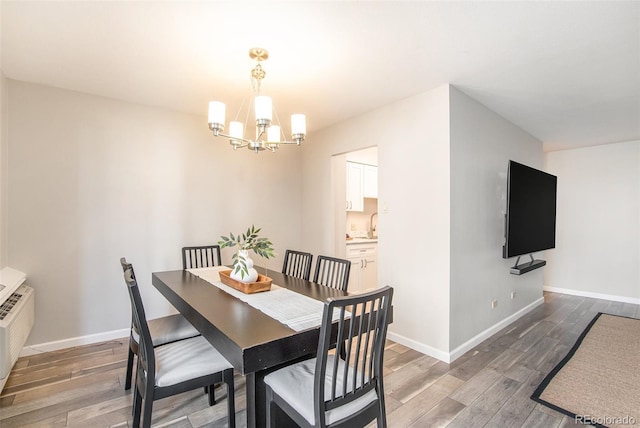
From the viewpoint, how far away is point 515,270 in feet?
10.9

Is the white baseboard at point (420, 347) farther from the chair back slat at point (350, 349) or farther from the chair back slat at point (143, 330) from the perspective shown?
the chair back slat at point (143, 330)

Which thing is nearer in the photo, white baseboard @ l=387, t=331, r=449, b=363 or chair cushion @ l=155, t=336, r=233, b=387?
chair cushion @ l=155, t=336, r=233, b=387

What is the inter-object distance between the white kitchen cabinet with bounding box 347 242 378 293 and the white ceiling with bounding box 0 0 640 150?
2.04 meters

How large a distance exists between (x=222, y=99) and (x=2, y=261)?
236 cm

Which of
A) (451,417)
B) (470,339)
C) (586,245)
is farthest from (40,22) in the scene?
(586,245)

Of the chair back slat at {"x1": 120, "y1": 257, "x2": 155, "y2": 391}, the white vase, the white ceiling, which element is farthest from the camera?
the white vase

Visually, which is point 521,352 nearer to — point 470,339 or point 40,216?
point 470,339

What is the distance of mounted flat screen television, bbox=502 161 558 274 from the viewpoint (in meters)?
3.17

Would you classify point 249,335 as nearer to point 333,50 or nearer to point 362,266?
point 333,50

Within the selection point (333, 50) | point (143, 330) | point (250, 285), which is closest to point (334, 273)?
point (250, 285)

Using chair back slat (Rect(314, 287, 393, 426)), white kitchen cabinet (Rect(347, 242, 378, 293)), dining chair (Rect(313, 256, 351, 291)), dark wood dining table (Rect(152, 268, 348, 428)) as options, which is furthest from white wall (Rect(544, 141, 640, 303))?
chair back slat (Rect(314, 287, 393, 426))

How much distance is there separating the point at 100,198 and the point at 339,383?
296 centimetres

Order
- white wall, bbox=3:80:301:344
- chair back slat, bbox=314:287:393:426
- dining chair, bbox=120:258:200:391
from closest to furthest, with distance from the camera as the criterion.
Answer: chair back slat, bbox=314:287:393:426, dining chair, bbox=120:258:200:391, white wall, bbox=3:80:301:344

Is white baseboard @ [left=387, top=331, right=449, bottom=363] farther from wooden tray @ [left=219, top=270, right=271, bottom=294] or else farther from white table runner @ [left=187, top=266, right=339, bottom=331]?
wooden tray @ [left=219, top=270, right=271, bottom=294]
